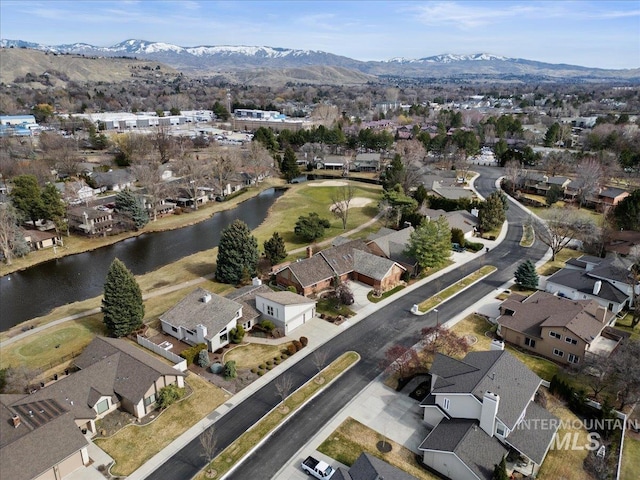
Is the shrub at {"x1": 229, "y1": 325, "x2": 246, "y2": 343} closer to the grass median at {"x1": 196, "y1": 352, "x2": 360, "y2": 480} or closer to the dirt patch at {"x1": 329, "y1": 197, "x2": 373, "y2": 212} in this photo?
the grass median at {"x1": 196, "y1": 352, "x2": 360, "y2": 480}

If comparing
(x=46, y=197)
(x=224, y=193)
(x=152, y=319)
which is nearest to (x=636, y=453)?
(x=152, y=319)

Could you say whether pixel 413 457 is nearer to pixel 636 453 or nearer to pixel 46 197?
pixel 636 453

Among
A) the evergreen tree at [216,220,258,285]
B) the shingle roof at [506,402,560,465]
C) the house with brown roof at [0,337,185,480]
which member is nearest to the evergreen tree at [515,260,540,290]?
the shingle roof at [506,402,560,465]

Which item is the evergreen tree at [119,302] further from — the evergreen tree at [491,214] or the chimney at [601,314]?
the evergreen tree at [491,214]

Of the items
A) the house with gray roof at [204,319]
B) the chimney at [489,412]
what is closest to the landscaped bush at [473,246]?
the house with gray roof at [204,319]

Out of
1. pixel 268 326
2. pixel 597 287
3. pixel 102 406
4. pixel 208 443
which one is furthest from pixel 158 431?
pixel 597 287

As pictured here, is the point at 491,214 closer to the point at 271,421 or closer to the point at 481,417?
the point at 481,417
